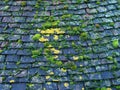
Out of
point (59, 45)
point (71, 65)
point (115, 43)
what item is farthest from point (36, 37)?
point (115, 43)

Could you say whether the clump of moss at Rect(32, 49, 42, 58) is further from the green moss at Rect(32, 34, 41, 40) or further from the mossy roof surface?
the green moss at Rect(32, 34, 41, 40)

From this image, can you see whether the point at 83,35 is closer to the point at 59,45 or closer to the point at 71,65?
the point at 59,45

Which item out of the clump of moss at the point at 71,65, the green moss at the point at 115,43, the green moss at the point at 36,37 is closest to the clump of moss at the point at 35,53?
the green moss at the point at 36,37

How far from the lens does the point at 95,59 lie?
16.5ft

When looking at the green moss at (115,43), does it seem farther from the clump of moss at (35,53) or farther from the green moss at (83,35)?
the clump of moss at (35,53)

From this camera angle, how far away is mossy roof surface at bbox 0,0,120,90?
480 centimetres

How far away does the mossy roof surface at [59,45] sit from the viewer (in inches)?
189

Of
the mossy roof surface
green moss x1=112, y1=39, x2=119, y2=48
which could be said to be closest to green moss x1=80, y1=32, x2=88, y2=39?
the mossy roof surface

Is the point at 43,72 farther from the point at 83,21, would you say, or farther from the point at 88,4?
the point at 88,4

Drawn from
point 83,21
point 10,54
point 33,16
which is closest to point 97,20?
point 83,21

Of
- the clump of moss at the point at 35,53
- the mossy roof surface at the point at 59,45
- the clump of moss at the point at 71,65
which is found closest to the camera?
the mossy roof surface at the point at 59,45

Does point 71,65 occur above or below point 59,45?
below

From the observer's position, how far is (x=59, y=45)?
5.14 meters

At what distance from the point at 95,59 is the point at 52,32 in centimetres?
95
